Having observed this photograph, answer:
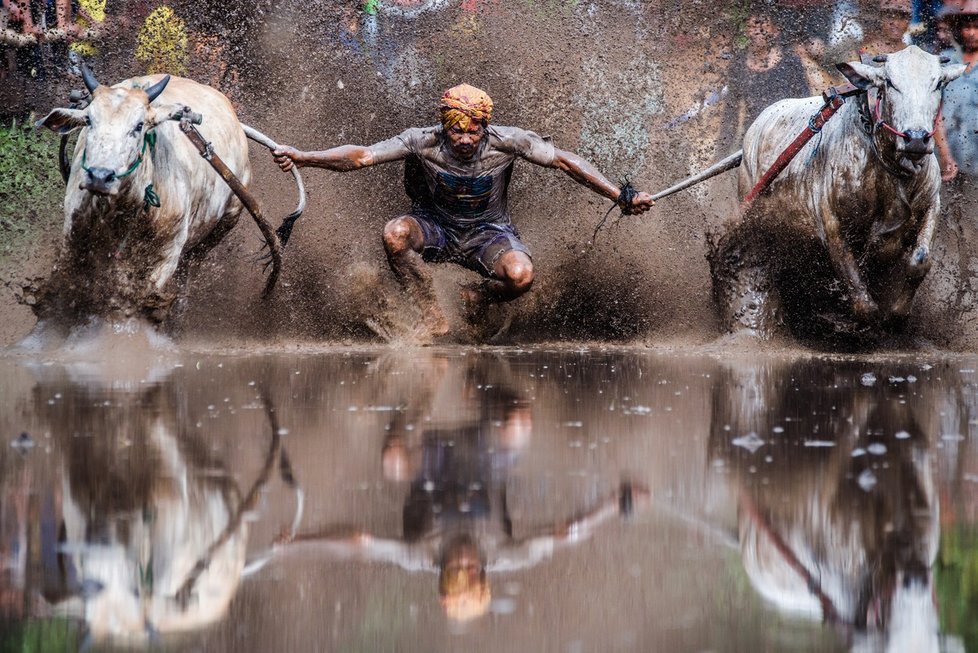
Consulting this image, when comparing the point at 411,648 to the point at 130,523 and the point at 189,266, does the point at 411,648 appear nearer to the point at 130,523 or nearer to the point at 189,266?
the point at 130,523

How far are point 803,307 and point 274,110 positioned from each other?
5468 millimetres

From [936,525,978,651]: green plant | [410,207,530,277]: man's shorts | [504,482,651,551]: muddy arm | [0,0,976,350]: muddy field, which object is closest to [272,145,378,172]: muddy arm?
[410,207,530,277]: man's shorts

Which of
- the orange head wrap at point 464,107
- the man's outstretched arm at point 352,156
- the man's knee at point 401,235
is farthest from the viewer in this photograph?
the man's knee at point 401,235

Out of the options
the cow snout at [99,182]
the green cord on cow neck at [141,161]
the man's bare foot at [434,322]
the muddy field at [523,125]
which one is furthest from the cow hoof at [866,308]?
the cow snout at [99,182]

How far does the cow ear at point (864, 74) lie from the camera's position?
31.8 feet

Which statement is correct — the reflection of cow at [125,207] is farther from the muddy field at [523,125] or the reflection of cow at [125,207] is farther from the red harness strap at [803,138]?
the red harness strap at [803,138]

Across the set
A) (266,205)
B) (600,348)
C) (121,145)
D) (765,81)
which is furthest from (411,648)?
(765,81)

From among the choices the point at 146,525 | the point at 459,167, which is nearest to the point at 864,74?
the point at 459,167

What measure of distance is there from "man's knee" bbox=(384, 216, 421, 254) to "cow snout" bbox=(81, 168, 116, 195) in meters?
2.35

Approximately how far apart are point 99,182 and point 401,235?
2.47 meters

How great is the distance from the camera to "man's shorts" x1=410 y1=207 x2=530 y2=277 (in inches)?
424

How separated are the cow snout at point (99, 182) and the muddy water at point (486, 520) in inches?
53.6

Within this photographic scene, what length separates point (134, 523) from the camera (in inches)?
177

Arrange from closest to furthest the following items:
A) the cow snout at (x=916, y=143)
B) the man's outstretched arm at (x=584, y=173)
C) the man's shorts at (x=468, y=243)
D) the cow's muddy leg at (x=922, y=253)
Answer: the cow snout at (x=916, y=143) < the cow's muddy leg at (x=922, y=253) < the man's outstretched arm at (x=584, y=173) < the man's shorts at (x=468, y=243)
